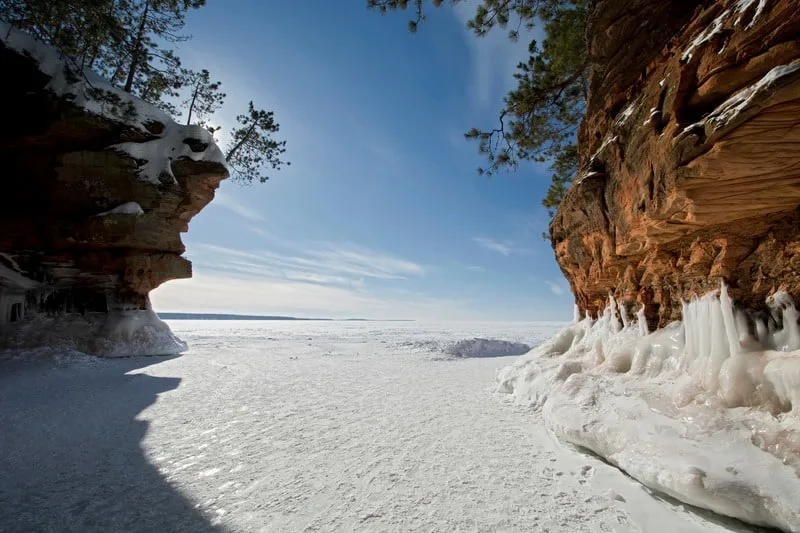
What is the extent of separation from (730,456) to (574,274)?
5473mm

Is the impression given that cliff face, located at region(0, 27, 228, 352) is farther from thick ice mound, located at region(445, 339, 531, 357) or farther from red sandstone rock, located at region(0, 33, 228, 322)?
thick ice mound, located at region(445, 339, 531, 357)

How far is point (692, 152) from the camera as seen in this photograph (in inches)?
123

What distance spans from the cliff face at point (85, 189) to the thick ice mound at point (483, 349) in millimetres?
13050

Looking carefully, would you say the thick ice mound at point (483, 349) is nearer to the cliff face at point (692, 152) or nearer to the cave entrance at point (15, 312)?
the cliff face at point (692, 152)

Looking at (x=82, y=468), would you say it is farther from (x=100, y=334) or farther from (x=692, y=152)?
(x=100, y=334)

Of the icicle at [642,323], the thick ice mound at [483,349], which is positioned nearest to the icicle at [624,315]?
the icicle at [642,323]

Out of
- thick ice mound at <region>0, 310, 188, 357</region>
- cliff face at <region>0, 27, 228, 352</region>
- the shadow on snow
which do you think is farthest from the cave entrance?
the shadow on snow

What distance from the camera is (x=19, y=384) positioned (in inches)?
270

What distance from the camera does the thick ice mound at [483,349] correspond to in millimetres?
16484

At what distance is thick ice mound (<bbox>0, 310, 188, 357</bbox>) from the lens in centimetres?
1036

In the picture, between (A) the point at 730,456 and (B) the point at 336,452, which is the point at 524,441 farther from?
(B) the point at 336,452

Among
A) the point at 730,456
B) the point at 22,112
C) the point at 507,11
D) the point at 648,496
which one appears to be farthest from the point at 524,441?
the point at 22,112

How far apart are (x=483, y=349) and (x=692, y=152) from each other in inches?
606

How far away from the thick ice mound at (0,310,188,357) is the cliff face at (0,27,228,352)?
0.39 m
